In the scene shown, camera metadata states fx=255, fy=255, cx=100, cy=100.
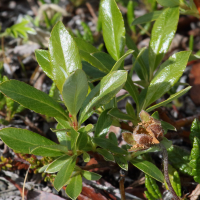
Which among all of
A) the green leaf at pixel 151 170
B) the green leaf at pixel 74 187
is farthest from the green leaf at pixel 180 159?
the green leaf at pixel 74 187

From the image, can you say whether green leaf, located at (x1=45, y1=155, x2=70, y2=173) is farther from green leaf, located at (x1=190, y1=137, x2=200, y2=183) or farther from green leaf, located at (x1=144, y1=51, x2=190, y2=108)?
green leaf, located at (x1=190, y1=137, x2=200, y2=183)

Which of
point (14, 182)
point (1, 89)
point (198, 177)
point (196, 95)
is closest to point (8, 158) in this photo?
point (14, 182)

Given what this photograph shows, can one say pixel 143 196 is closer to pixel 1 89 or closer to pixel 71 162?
pixel 71 162

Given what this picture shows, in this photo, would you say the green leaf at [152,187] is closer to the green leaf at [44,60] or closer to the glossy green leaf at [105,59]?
the glossy green leaf at [105,59]

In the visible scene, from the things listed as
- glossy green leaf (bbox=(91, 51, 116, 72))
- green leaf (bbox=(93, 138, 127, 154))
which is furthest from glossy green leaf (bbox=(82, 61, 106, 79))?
green leaf (bbox=(93, 138, 127, 154))

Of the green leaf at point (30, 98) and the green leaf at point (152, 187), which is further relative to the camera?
the green leaf at point (152, 187)

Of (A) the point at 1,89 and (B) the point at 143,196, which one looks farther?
(B) the point at 143,196
